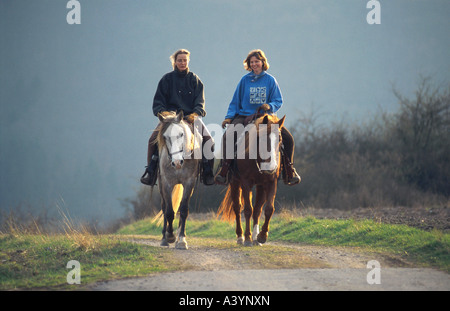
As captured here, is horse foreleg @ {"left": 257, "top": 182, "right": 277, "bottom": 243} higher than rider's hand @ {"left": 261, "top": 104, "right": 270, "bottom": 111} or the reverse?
the reverse

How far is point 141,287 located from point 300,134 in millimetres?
25493

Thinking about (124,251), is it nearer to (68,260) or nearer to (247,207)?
(68,260)

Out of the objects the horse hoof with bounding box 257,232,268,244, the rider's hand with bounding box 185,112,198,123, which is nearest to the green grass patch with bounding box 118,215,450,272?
the horse hoof with bounding box 257,232,268,244

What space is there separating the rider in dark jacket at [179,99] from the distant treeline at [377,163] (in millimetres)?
13195

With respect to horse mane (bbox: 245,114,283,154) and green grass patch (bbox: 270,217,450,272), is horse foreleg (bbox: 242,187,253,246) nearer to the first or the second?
horse mane (bbox: 245,114,283,154)

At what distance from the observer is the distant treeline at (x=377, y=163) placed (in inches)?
970

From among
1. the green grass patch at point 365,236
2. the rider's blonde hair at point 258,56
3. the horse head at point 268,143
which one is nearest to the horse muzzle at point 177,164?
the horse head at point 268,143

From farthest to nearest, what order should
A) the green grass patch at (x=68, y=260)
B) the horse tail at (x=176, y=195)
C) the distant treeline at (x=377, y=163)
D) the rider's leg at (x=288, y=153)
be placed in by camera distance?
1. the distant treeline at (x=377, y=163)
2. the horse tail at (x=176, y=195)
3. the rider's leg at (x=288, y=153)
4. the green grass patch at (x=68, y=260)

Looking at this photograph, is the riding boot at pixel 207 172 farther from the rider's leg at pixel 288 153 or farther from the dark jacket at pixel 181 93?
the rider's leg at pixel 288 153

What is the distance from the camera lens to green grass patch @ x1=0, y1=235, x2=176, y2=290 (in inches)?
261

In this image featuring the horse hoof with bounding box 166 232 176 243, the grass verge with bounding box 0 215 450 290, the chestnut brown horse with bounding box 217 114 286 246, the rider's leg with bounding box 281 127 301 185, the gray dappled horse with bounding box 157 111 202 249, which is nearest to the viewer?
the grass verge with bounding box 0 215 450 290

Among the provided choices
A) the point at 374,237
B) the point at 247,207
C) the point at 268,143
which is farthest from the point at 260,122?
the point at 374,237

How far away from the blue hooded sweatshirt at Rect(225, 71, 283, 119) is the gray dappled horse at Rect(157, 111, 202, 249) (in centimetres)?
122
